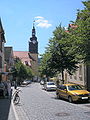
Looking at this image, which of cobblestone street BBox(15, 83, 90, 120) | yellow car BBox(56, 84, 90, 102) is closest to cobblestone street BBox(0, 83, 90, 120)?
cobblestone street BBox(15, 83, 90, 120)

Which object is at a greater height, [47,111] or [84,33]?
[84,33]

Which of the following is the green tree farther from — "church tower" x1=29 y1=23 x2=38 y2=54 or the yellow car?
"church tower" x1=29 y1=23 x2=38 y2=54

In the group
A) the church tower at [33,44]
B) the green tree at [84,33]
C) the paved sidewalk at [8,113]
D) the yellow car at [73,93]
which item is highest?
the church tower at [33,44]

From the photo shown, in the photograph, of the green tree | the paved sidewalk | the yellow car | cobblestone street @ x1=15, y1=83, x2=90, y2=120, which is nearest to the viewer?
cobblestone street @ x1=15, y1=83, x2=90, y2=120

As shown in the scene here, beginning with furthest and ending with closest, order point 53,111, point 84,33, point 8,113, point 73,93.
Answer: point 73,93 < point 84,33 < point 53,111 < point 8,113

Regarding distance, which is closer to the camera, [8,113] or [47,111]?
[8,113]

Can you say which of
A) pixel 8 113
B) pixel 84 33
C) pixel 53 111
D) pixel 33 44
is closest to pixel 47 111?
pixel 53 111

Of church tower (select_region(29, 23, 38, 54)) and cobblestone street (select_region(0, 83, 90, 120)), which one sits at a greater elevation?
church tower (select_region(29, 23, 38, 54))

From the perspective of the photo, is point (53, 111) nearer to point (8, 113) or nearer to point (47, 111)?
point (47, 111)

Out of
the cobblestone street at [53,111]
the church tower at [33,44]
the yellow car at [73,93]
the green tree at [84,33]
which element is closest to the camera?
the cobblestone street at [53,111]

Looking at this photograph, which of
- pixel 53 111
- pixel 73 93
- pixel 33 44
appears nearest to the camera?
pixel 53 111

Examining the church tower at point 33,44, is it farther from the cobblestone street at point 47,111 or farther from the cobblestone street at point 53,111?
the cobblestone street at point 47,111

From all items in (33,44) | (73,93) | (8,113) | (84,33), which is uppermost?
(33,44)

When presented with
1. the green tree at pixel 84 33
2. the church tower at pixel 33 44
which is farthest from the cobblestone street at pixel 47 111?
the church tower at pixel 33 44
